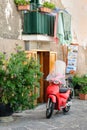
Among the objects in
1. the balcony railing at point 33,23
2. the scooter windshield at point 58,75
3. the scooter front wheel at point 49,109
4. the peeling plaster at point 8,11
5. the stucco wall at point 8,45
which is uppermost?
the peeling plaster at point 8,11

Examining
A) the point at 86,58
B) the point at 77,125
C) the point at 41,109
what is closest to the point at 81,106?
the point at 41,109

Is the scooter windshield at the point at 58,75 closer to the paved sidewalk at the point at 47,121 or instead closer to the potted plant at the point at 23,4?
the paved sidewalk at the point at 47,121

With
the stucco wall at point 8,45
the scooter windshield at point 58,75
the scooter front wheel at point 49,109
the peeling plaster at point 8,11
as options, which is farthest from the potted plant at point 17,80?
the peeling plaster at point 8,11

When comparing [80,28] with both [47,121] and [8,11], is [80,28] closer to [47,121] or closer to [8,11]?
[8,11]

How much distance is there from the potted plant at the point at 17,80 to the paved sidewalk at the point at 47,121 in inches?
19.2

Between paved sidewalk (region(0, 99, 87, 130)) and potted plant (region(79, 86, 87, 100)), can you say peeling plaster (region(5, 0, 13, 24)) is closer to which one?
paved sidewalk (region(0, 99, 87, 130))

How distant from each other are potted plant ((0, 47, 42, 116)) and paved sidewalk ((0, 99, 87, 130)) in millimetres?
489

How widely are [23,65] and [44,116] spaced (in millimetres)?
2075

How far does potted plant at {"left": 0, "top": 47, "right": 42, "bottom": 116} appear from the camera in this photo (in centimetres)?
911

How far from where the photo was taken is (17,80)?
30.2ft

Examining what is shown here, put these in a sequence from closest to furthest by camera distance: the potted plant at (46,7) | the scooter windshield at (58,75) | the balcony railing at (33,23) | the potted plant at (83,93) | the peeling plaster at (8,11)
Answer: the scooter windshield at (58,75)
the peeling plaster at (8,11)
the balcony railing at (33,23)
the potted plant at (46,7)
the potted plant at (83,93)

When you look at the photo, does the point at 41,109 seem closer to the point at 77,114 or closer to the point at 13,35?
the point at 77,114

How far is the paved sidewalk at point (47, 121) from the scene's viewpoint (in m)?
9.04

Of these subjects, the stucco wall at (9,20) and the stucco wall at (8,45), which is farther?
the stucco wall at (9,20)
